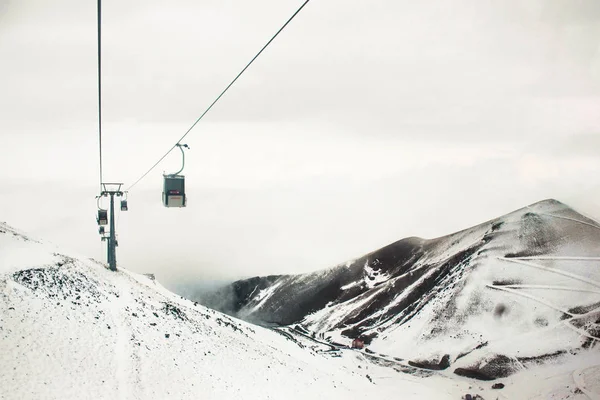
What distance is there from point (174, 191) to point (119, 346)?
43.3 feet

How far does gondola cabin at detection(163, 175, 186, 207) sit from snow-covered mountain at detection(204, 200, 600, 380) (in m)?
65.0

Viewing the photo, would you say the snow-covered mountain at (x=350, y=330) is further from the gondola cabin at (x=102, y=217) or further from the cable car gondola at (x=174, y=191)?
the cable car gondola at (x=174, y=191)

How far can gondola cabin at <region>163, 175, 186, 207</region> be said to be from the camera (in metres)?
22.8

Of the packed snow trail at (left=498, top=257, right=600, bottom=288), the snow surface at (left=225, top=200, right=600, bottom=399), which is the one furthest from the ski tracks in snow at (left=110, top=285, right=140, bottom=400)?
the packed snow trail at (left=498, top=257, right=600, bottom=288)

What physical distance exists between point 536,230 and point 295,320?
7627 cm

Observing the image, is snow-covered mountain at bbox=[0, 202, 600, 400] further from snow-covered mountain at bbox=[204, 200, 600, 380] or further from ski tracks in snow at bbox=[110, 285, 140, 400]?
snow-covered mountain at bbox=[204, 200, 600, 380]

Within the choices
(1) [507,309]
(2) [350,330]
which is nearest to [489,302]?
(1) [507,309]

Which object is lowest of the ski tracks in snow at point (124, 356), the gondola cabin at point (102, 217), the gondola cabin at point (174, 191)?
the ski tracks in snow at point (124, 356)

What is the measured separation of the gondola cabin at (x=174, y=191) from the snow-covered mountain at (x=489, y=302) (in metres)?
65.0

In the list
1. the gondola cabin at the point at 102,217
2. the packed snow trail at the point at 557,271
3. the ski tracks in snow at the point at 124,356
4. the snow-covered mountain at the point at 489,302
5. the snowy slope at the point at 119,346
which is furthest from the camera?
the packed snow trail at the point at 557,271

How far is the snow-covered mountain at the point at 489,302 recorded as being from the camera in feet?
258

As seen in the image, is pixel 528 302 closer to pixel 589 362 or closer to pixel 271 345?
pixel 589 362

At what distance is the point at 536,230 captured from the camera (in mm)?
117812

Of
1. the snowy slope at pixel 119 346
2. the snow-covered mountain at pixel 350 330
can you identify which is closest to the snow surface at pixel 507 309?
the snow-covered mountain at pixel 350 330
